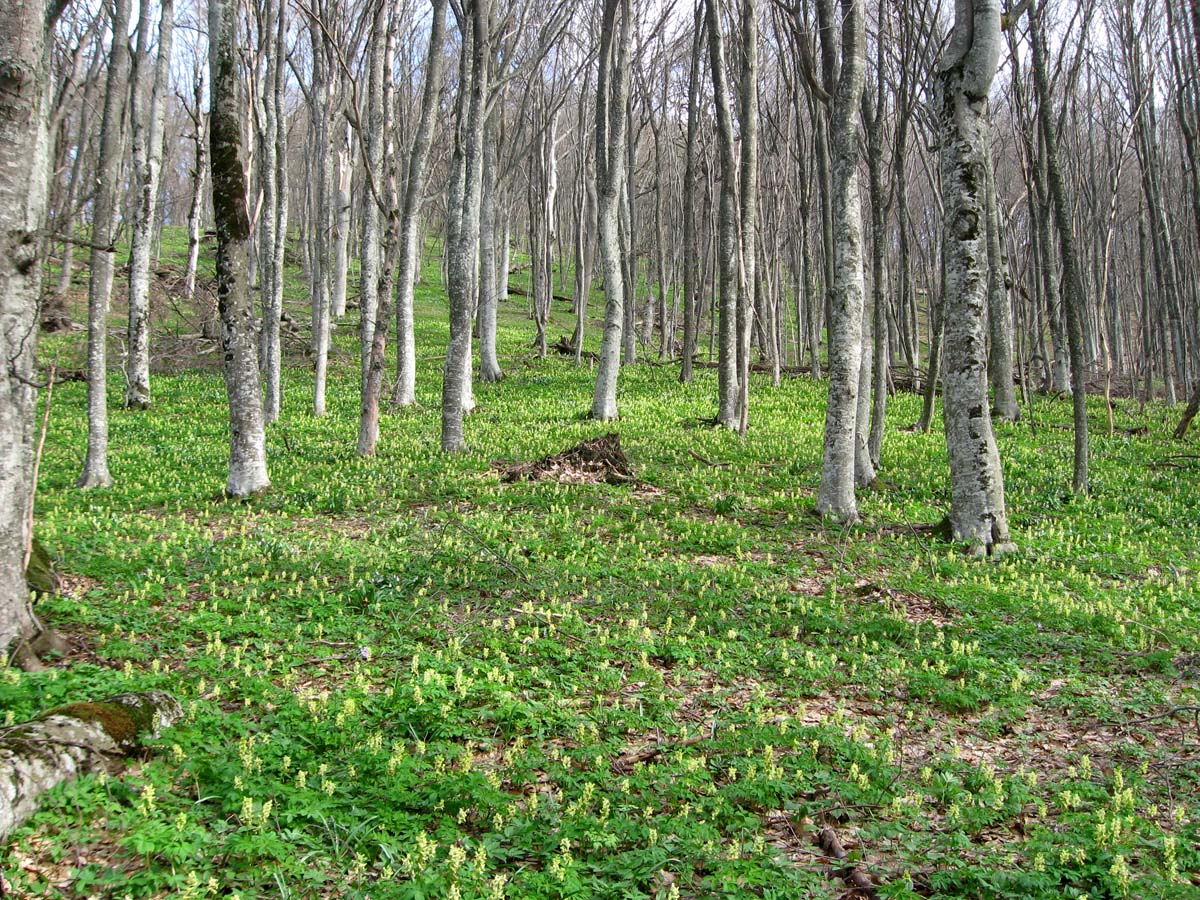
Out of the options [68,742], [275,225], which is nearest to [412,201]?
[275,225]

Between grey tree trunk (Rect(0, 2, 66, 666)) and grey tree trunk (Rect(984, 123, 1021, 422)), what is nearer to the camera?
grey tree trunk (Rect(0, 2, 66, 666))

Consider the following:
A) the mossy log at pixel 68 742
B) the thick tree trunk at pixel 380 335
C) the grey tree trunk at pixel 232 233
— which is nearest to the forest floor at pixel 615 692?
the mossy log at pixel 68 742

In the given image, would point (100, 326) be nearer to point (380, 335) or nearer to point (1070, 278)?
point (380, 335)

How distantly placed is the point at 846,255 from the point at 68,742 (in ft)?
29.4

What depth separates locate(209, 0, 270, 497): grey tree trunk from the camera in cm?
974

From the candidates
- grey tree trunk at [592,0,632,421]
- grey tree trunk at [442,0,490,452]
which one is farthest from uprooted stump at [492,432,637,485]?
grey tree trunk at [592,0,632,421]

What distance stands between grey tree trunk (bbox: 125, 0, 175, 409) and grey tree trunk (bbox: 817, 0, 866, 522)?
1160cm

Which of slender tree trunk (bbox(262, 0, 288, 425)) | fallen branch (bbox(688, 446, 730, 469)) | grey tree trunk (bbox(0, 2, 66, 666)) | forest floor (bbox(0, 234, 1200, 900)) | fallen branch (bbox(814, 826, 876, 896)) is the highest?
slender tree trunk (bbox(262, 0, 288, 425))

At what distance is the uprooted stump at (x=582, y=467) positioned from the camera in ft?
38.2

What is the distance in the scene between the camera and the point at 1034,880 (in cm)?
343

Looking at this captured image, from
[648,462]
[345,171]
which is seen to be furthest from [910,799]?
[345,171]

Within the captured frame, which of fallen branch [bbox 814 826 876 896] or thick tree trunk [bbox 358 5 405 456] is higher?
thick tree trunk [bbox 358 5 405 456]

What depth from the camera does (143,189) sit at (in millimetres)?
14992

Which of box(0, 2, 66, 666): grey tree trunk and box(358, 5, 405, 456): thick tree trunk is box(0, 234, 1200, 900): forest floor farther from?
box(358, 5, 405, 456): thick tree trunk
